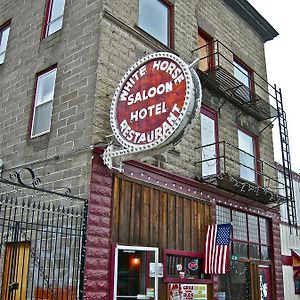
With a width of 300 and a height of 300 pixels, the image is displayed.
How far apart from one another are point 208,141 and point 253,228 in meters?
3.66

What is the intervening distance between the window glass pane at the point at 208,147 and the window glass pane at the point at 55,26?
5.15m

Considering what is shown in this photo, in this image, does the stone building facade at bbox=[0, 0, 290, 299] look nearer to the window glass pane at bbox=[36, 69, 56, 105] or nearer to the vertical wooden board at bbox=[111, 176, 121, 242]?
the vertical wooden board at bbox=[111, 176, 121, 242]

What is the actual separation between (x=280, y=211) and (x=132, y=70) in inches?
443

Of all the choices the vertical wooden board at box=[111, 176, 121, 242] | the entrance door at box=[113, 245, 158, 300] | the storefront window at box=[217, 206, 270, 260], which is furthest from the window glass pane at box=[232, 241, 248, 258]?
the vertical wooden board at box=[111, 176, 121, 242]

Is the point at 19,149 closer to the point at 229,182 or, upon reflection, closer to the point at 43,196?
the point at 43,196

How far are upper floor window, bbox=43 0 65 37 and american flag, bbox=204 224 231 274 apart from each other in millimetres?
7266

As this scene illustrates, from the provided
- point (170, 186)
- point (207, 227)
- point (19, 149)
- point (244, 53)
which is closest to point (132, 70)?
point (170, 186)

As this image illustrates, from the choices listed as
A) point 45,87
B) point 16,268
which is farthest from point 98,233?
point 45,87

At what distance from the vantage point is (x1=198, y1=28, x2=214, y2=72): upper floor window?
578 inches

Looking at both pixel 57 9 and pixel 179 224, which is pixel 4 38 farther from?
pixel 179 224

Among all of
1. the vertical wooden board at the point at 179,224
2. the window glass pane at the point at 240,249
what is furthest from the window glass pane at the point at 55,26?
the window glass pane at the point at 240,249

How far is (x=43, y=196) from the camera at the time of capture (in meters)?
10.3

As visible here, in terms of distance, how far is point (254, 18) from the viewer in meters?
17.9

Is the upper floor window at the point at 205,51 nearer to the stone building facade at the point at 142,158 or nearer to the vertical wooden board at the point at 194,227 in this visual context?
the stone building facade at the point at 142,158
